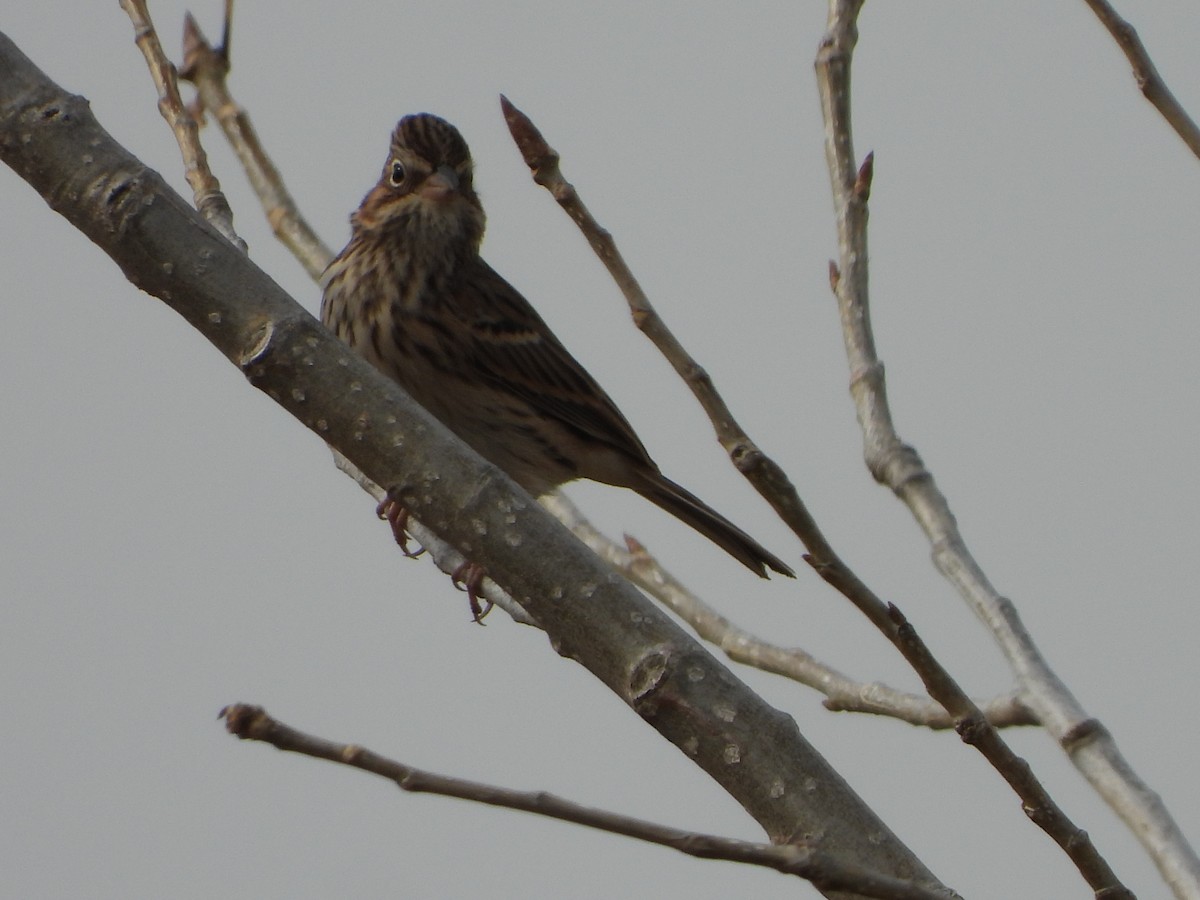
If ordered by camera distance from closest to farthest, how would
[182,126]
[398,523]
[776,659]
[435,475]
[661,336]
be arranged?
[661,336] → [435,475] → [776,659] → [182,126] → [398,523]

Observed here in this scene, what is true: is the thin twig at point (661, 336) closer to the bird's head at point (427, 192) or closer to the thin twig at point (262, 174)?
the thin twig at point (262, 174)

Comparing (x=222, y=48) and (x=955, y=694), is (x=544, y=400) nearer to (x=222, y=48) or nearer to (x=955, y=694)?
(x=222, y=48)

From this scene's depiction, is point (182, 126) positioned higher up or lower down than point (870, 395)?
lower down

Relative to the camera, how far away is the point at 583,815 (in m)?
2.03

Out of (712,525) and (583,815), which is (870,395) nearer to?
(583,815)

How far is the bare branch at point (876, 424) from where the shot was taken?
3.56 meters

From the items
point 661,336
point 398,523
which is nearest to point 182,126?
point 398,523

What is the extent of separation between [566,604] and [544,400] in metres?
3.93

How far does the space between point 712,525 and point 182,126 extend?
8.81ft

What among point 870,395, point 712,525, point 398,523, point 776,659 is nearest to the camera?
point 870,395

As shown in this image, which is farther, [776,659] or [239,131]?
[239,131]

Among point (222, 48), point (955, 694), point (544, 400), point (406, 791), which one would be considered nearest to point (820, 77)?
point (955, 694)

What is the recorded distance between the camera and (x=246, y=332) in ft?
9.66

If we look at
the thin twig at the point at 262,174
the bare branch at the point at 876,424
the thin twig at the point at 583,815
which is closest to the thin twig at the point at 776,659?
the bare branch at the point at 876,424
